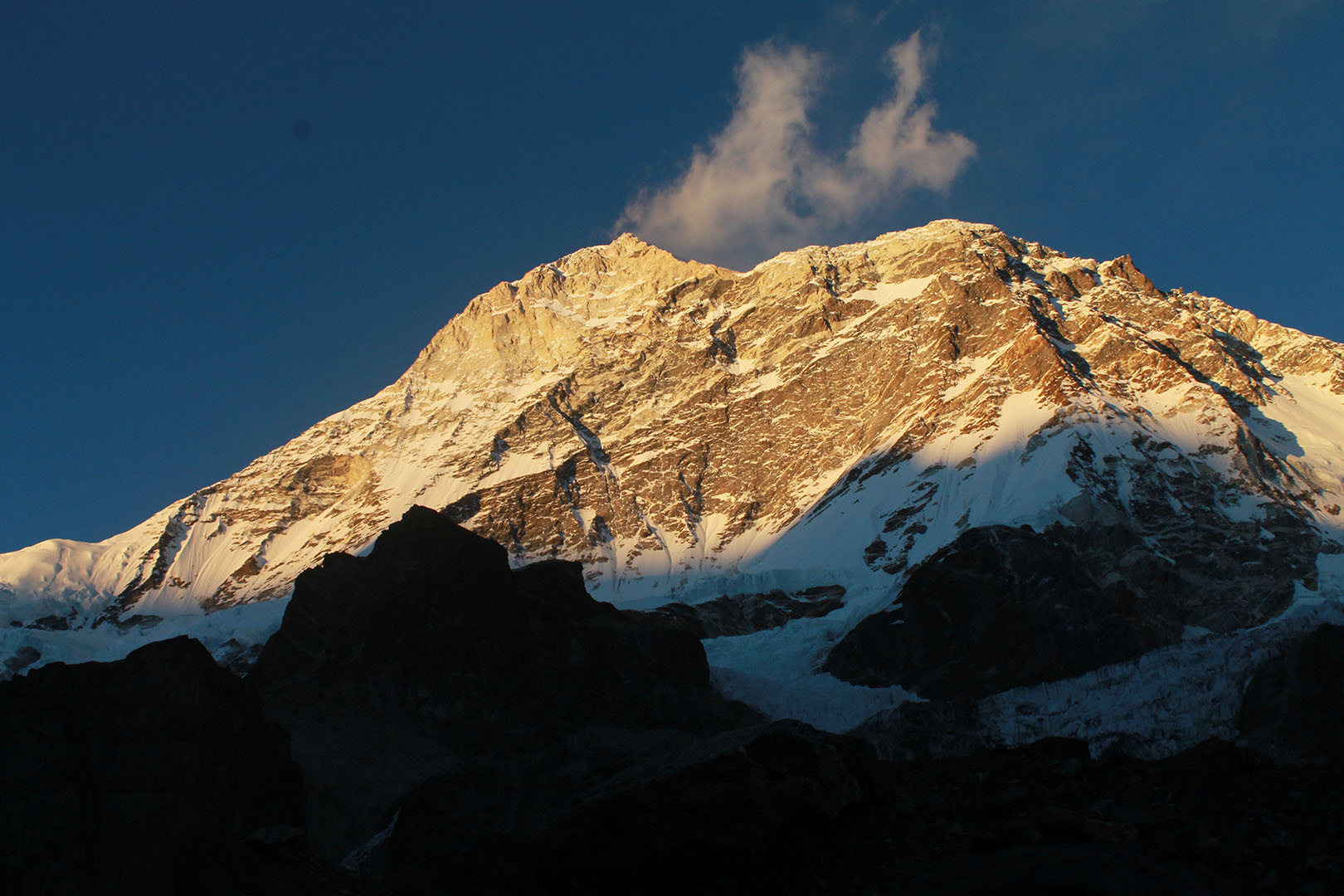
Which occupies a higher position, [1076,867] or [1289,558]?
[1289,558]

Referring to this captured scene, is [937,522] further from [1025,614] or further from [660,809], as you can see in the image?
[660,809]

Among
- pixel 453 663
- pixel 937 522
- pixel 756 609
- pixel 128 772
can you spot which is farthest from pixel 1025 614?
pixel 128 772

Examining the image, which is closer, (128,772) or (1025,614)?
(128,772)

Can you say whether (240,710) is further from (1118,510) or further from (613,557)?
(613,557)

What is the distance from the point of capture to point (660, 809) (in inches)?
634

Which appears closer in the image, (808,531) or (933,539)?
(933,539)

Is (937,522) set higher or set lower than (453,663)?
higher

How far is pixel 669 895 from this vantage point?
15.5 metres

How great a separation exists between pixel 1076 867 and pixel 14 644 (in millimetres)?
150393

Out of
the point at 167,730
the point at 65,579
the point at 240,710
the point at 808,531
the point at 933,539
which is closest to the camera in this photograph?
the point at 167,730

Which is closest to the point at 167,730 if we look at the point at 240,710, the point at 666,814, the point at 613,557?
the point at 240,710

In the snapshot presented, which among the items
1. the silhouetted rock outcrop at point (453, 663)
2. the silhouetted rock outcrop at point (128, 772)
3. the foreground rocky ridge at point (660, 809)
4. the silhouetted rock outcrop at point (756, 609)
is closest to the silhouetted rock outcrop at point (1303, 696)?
the foreground rocky ridge at point (660, 809)

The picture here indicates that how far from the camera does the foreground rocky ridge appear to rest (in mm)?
13750

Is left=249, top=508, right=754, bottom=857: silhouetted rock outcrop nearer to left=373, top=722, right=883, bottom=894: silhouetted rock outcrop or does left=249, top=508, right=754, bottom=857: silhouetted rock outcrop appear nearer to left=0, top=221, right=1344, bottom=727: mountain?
left=0, top=221, right=1344, bottom=727: mountain
